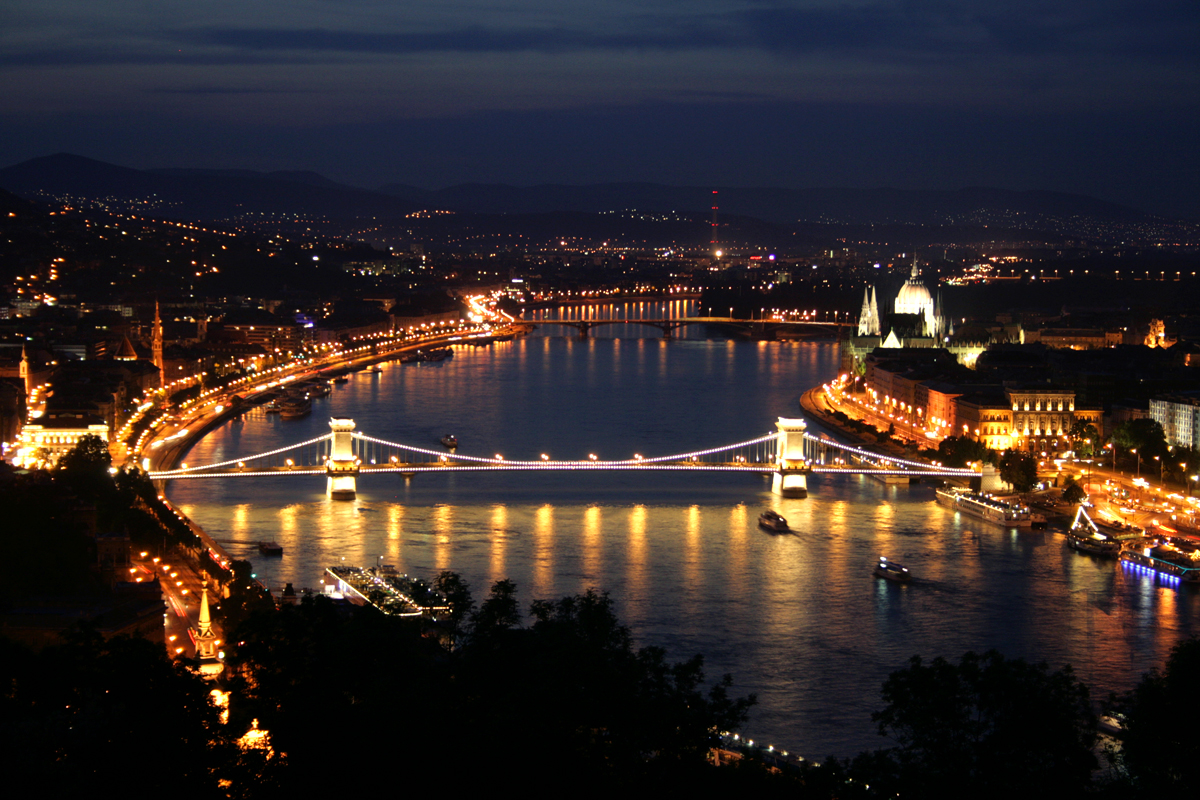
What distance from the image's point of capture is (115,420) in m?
16.2

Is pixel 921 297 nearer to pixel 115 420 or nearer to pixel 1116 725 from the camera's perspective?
pixel 115 420

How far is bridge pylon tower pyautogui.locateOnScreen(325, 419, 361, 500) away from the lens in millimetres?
12180

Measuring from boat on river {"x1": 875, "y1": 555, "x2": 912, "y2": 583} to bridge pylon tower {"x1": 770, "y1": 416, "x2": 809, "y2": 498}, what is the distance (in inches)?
116

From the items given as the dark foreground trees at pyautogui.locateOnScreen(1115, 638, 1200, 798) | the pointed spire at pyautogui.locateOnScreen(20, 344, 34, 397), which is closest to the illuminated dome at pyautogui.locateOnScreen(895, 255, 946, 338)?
the pointed spire at pyautogui.locateOnScreen(20, 344, 34, 397)

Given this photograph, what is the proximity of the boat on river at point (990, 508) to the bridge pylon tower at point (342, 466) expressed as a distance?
4.41 metres

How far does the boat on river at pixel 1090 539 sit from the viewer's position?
1034 centimetres

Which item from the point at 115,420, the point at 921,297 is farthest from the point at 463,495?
the point at 921,297

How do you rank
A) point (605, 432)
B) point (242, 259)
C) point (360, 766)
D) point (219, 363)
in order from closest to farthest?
point (360, 766) → point (605, 432) → point (219, 363) → point (242, 259)

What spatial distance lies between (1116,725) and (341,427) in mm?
7348

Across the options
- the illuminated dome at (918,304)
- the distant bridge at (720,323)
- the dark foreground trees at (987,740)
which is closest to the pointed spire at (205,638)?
the dark foreground trees at (987,740)

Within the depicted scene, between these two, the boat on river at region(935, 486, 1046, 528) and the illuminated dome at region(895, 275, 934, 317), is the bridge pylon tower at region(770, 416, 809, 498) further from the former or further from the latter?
the illuminated dome at region(895, 275, 934, 317)

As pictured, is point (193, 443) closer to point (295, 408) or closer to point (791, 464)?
point (295, 408)

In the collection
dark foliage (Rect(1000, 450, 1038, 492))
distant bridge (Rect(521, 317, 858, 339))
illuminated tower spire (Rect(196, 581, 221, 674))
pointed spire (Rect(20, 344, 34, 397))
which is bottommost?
illuminated tower spire (Rect(196, 581, 221, 674))

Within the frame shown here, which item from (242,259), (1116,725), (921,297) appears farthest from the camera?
(242,259)
